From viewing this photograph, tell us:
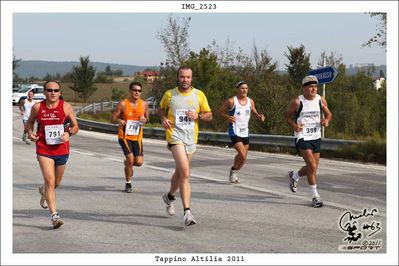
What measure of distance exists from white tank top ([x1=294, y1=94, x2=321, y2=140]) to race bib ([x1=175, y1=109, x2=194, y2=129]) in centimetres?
226

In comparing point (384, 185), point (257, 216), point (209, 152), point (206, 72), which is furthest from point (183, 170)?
point (206, 72)

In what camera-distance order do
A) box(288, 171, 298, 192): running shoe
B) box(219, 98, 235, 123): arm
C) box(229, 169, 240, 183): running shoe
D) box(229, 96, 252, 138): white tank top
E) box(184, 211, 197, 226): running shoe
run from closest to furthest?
box(184, 211, 197, 226): running shoe, box(288, 171, 298, 192): running shoe, box(229, 169, 240, 183): running shoe, box(219, 98, 235, 123): arm, box(229, 96, 252, 138): white tank top

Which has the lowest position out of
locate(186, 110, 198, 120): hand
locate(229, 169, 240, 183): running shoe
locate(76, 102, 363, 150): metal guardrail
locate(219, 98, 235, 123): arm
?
locate(229, 169, 240, 183): running shoe

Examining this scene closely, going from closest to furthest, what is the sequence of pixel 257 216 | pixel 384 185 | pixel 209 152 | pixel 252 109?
pixel 257 216 < pixel 384 185 < pixel 252 109 < pixel 209 152

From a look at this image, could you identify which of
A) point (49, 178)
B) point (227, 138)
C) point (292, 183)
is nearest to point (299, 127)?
point (292, 183)

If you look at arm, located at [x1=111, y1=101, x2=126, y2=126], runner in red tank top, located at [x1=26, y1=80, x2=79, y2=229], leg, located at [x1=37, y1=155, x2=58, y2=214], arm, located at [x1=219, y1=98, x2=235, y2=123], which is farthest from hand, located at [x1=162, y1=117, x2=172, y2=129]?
arm, located at [x1=219, y1=98, x2=235, y2=123]

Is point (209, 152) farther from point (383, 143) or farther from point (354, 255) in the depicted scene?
point (354, 255)

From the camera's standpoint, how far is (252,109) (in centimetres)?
1216

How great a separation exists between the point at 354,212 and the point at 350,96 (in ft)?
58.5

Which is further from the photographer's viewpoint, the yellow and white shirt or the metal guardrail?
the metal guardrail

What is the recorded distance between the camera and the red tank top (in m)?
7.62

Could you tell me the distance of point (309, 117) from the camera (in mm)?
9227

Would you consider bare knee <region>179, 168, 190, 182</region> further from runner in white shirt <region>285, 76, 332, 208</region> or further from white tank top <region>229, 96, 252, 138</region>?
white tank top <region>229, 96, 252, 138</region>

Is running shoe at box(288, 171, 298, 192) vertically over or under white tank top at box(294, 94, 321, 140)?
under
